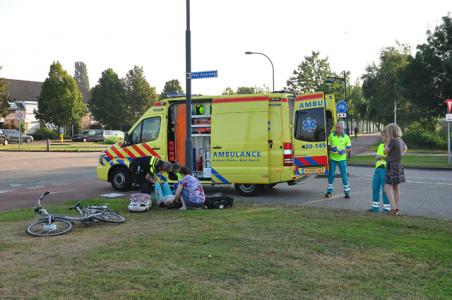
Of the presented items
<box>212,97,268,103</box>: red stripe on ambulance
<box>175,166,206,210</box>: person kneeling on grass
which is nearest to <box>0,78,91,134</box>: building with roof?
<box>212,97,268,103</box>: red stripe on ambulance

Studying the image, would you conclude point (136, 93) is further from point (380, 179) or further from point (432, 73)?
point (380, 179)

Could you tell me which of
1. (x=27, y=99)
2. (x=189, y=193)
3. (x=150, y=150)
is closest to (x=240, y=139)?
(x=150, y=150)

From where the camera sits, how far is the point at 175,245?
621 centimetres

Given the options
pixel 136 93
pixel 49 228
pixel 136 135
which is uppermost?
pixel 136 93

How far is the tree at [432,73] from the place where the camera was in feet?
98.8

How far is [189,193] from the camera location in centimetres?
937

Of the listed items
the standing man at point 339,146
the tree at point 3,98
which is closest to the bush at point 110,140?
the tree at point 3,98

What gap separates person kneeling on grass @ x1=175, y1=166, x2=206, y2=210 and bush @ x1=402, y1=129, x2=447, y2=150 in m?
31.0

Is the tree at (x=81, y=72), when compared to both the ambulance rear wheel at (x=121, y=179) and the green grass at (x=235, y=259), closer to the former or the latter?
the ambulance rear wheel at (x=121, y=179)

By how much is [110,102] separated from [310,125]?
6001cm

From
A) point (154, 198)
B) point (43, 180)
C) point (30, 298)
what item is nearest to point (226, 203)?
point (154, 198)

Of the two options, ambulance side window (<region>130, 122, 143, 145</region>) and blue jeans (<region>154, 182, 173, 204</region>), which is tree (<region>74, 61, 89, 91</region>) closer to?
ambulance side window (<region>130, 122, 143, 145</region>)

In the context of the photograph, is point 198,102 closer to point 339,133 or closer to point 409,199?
point 339,133

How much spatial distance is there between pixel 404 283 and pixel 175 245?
2.87 m
